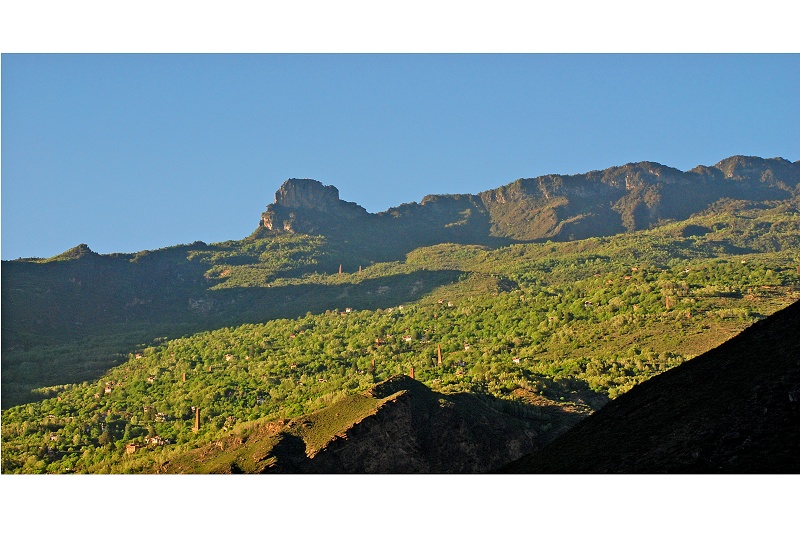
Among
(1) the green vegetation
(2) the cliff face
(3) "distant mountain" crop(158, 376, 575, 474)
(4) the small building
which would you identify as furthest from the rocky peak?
(3) "distant mountain" crop(158, 376, 575, 474)

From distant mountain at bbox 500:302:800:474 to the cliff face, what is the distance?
411 feet

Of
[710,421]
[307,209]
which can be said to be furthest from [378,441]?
[307,209]

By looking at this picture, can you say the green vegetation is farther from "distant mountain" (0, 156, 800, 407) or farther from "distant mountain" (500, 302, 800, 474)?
"distant mountain" (500, 302, 800, 474)

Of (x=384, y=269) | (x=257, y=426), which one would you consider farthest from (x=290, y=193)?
(x=257, y=426)

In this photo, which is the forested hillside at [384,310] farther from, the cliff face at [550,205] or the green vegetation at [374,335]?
the cliff face at [550,205]

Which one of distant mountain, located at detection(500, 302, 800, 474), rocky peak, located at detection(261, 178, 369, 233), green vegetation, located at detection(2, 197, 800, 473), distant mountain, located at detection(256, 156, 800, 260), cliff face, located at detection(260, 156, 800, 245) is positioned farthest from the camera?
rocky peak, located at detection(261, 178, 369, 233)

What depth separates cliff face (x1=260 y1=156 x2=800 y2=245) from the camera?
500 feet

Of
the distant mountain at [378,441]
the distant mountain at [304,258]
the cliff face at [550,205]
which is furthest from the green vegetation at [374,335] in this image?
the cliff face at [550,205]

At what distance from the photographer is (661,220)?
149 m

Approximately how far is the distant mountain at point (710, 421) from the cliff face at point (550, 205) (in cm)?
12538

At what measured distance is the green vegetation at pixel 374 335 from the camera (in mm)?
40750

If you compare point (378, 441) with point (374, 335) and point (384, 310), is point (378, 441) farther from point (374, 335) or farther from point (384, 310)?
point (384, 310)

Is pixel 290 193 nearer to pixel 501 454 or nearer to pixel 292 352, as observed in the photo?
pixel 292 352

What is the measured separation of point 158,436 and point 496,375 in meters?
15.7
